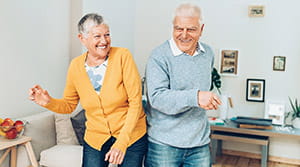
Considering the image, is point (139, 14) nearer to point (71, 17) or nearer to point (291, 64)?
point (71, 17)

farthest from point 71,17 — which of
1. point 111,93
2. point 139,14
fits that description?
point 111,93

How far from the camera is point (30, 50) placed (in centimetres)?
289

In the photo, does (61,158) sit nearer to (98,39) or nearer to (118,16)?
(98,39)

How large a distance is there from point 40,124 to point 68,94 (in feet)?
3.70

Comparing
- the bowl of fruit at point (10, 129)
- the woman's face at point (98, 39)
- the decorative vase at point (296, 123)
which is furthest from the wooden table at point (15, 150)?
the decorative vase at point (296, 123)

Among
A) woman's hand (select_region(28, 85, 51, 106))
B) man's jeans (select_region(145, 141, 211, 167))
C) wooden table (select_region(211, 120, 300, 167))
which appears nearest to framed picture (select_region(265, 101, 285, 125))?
wooden table (select_region(211, 120, 300, 167))

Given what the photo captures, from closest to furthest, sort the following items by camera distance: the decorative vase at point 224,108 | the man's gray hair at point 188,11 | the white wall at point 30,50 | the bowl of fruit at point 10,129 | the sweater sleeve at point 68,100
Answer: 1. the man's gray hair at point 188,11
2. the sweater sleeve at point 68,100
3. the bowl of fruit at point 10,129
4. the white wall at point 30,50
5. the decorative vase at point 224,108

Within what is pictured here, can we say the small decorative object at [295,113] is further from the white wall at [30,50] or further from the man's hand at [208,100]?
the man's hand at [208,100]

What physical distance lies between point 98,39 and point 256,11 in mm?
2672

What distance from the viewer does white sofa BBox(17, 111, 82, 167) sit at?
101 inches

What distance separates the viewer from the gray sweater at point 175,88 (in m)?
1.49

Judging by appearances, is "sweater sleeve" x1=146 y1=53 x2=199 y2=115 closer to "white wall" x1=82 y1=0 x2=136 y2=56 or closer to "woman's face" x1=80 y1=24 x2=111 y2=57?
"woman's face" x1=80 y1=24 x2=111 y2=57

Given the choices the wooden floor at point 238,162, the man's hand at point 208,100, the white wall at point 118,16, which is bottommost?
the wooden floor at point 238,162

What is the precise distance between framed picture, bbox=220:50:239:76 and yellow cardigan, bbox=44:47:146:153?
2465 mm
